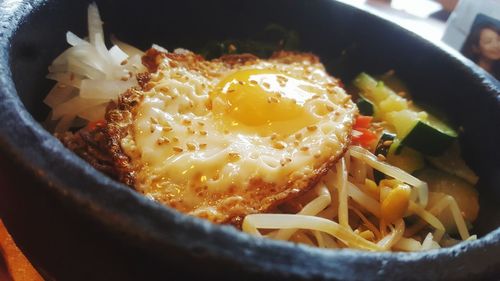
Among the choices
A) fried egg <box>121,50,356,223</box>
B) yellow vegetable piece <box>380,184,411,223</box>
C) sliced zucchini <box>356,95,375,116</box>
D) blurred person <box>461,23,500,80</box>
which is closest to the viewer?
fried egg <box>121,50,356,223</box>

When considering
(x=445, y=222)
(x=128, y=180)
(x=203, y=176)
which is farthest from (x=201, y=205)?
(x=445, y=222)

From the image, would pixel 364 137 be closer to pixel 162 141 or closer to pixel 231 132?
pixel 231 132

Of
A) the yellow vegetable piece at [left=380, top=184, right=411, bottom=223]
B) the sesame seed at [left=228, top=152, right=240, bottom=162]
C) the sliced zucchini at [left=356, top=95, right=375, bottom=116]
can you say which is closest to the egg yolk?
the sesame seed at [left=228, top=152, right=240, bottom=162]

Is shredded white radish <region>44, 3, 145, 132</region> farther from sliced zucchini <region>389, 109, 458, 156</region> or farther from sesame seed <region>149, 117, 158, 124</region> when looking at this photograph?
sliced zucchini <region>389, 109, 458, 156</region>

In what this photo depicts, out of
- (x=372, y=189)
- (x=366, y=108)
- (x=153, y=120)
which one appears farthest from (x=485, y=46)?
(x=153, y=120)

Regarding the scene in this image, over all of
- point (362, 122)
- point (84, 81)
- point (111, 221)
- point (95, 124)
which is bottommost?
point (95, 124)
